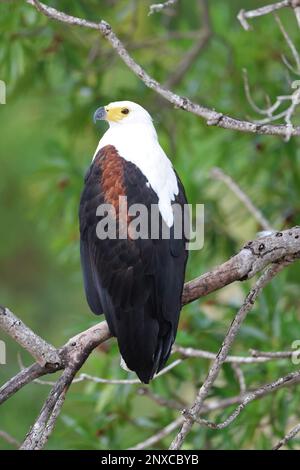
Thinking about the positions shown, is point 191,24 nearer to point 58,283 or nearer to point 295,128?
point 58,283

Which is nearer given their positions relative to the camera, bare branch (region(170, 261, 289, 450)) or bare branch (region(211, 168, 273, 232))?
bare branch (region(170, 261, 289, 450))

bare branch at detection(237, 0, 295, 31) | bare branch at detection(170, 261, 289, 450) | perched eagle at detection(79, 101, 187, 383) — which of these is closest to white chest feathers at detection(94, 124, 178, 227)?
perched eagle at detection(79, 101, 187, 383)

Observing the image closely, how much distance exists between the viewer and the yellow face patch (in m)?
4.68

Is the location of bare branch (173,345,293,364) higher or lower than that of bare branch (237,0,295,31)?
lower

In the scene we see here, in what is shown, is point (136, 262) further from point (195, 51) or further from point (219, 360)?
point (195, 51)

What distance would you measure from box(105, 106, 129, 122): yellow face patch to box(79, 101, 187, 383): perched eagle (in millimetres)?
444

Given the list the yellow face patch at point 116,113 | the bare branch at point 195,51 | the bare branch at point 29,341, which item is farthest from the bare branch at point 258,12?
the bare branch at point 195,51

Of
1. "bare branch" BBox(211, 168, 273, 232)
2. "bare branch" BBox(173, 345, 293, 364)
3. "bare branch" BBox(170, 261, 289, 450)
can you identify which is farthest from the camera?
"bare branch" BBox(211, 168, 273, 232)

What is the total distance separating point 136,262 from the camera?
3.95 m

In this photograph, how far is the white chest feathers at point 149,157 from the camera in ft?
13.5

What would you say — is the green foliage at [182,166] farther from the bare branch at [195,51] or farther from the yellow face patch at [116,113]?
the yellow face patch at [116,113]

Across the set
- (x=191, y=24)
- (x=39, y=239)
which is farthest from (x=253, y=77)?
(x=39, y=239)

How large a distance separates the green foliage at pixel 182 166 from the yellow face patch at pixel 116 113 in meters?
1.08

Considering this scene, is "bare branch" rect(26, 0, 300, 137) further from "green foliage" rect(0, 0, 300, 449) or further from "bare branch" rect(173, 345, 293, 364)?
"green foliage" rect(0, 0, 300, 449)
